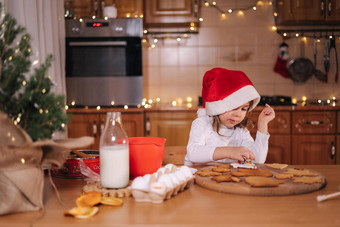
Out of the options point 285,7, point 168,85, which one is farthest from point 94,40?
point 285,7

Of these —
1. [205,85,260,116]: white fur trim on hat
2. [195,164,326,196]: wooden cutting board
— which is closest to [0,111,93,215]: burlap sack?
[195,164,326,196]: wooden cutting board

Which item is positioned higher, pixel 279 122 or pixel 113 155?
pixel 113 155

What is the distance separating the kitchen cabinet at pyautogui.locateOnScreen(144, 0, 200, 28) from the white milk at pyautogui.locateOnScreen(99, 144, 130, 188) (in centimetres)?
236

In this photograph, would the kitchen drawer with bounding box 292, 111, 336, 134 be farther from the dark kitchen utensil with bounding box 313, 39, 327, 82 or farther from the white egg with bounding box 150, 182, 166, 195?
the white egg with bounding box 150, 182, 166, 195

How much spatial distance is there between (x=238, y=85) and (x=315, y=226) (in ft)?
3.02

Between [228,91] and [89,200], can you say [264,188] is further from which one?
[228,91]

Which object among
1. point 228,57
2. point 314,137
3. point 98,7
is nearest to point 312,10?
point 228,57

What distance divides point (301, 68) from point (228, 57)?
2.27ft

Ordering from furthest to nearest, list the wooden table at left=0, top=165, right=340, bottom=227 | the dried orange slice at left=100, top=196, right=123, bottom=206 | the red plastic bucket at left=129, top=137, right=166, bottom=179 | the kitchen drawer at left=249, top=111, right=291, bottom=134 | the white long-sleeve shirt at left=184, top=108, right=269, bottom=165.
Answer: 1. the kitchen drawer at left=249, top=111, right=291, bottom=134
2. the white long-sleeve shirt at left=184, top=108, right=269, bottom=165
3. the red plastic bucket at left=129, top=137, right=166, bottom=179
4. the dried orange slice at left=100, top=196, right=123, bottom=206
5. the wooden table at left=0, top=165, right=340, bottom=227

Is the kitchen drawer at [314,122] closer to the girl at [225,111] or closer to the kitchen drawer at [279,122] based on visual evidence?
the kitchen drawer at [279,122]

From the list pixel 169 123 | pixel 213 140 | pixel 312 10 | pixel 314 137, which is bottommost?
pixel 314 137

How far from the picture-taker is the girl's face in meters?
1.62

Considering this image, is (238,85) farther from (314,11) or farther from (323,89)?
(323,89)

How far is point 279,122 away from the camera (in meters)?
2.89
